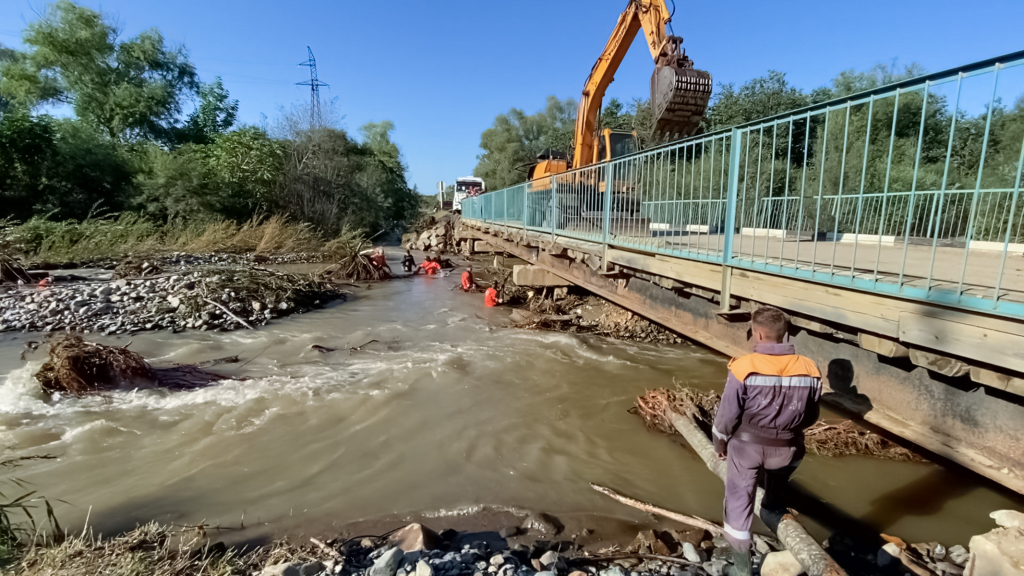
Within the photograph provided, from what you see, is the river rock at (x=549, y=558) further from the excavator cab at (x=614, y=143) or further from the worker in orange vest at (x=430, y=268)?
the worker in orange vest at (x=430, y=268)

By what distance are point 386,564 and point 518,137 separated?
49401mm

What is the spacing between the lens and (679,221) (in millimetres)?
5332

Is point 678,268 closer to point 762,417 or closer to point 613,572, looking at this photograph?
point 762,417

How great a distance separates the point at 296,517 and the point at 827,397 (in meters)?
3.95

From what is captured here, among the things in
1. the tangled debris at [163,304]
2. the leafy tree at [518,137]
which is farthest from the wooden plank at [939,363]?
the leafy tree at [518,137]

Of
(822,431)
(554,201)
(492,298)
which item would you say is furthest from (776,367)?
(492,298)

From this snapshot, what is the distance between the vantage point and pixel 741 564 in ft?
9.52

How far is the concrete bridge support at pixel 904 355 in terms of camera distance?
2.35m

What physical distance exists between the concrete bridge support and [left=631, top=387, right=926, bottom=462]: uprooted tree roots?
861 mm

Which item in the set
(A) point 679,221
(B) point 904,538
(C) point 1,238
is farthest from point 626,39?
(C) point 1,238

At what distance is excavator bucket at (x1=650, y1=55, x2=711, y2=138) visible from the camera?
21.5 ft

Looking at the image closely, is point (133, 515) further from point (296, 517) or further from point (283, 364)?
point (283, 364)

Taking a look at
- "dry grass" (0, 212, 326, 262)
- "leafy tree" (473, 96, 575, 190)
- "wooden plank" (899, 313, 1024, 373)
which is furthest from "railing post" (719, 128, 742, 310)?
"leafy tree" (473, 96, 575, 190)

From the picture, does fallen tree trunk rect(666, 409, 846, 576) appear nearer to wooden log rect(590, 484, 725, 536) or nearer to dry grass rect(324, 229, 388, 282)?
wooden log rect(590, 484, 725, 536)
